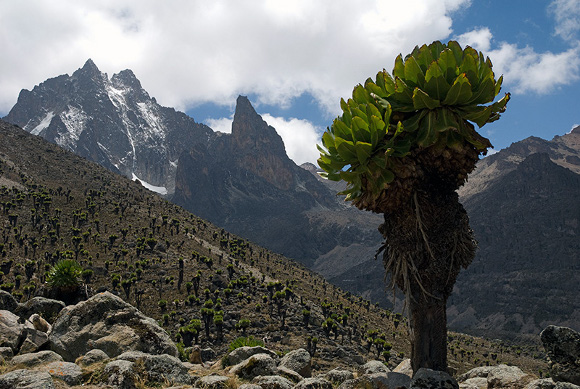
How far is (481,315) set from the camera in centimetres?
17762

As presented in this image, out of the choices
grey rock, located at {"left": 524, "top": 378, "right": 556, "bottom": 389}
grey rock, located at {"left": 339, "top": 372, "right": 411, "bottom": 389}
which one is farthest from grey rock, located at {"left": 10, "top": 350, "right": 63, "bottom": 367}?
grey rock, located at {"left": 524, "top": 378, "right": 556, "bottom": 389}

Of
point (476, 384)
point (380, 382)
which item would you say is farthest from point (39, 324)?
point (476, 384)

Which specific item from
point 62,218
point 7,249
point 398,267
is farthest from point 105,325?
point 62,218

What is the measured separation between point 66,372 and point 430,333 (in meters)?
6.56

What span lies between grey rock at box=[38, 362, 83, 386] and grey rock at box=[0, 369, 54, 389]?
0.75m

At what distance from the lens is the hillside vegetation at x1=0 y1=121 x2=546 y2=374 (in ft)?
163

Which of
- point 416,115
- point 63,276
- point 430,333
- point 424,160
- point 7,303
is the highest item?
point 416,115

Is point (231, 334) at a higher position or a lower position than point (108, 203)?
lower

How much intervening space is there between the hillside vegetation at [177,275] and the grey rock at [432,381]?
15.8 meters

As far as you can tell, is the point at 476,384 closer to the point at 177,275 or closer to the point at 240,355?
the point at 240,355

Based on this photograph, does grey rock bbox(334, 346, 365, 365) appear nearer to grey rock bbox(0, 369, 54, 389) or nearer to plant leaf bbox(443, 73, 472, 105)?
grey rock bbox(0, 369, 54, 389)

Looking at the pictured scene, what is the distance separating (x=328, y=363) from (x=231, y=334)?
1238cm

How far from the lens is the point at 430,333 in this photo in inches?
300

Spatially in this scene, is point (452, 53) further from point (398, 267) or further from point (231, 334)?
point (231, 334)
